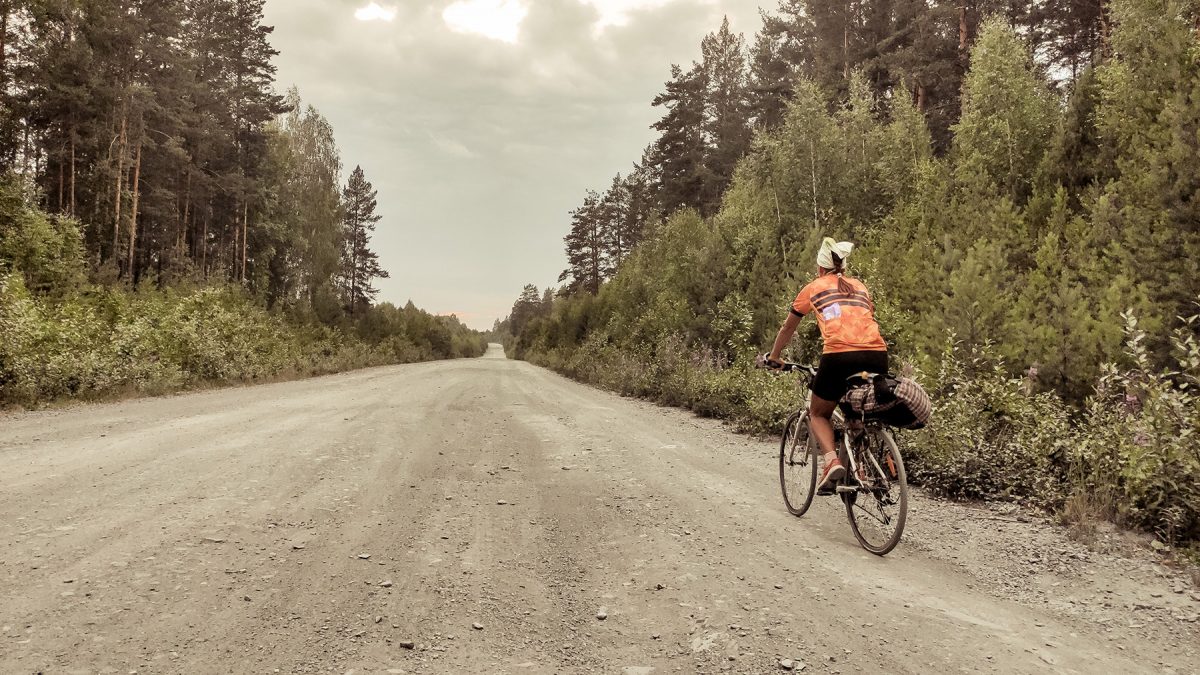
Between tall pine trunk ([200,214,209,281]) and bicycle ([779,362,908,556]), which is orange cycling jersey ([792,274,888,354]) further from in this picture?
tall pine trunk ([200,214,209,281])

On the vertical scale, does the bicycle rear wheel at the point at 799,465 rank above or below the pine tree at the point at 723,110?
below

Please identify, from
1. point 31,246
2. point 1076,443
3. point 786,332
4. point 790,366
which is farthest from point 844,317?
point 31,246

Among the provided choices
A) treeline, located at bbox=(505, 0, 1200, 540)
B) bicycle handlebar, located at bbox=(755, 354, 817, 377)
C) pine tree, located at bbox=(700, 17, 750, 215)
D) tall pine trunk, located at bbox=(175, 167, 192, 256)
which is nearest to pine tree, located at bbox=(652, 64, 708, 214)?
pine tree, located at bbox=(700, 17, 750, 215)

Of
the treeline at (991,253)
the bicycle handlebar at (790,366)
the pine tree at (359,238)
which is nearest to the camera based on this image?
the bicycle handlebar at (790,366)

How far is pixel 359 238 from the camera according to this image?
174 ft

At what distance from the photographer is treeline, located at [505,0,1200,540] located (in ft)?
19.3

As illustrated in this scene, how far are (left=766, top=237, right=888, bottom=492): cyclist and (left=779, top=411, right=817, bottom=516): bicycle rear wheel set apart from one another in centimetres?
39

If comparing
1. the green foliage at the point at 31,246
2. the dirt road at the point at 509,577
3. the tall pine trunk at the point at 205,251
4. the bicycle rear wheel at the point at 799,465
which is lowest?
the dirt road at the point at 509,577

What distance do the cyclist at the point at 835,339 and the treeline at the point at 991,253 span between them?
229cm

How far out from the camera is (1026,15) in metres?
26.9

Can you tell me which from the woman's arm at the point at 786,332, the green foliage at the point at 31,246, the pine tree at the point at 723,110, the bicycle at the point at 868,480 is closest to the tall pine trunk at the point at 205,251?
the green foliage at the point at 31,246

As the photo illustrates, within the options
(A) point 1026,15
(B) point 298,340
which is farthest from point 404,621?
(A) point 1026,15

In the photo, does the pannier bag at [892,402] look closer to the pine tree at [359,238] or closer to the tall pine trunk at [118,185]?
the tall pine trunk at [118,185]

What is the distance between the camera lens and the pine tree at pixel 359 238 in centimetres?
5128
